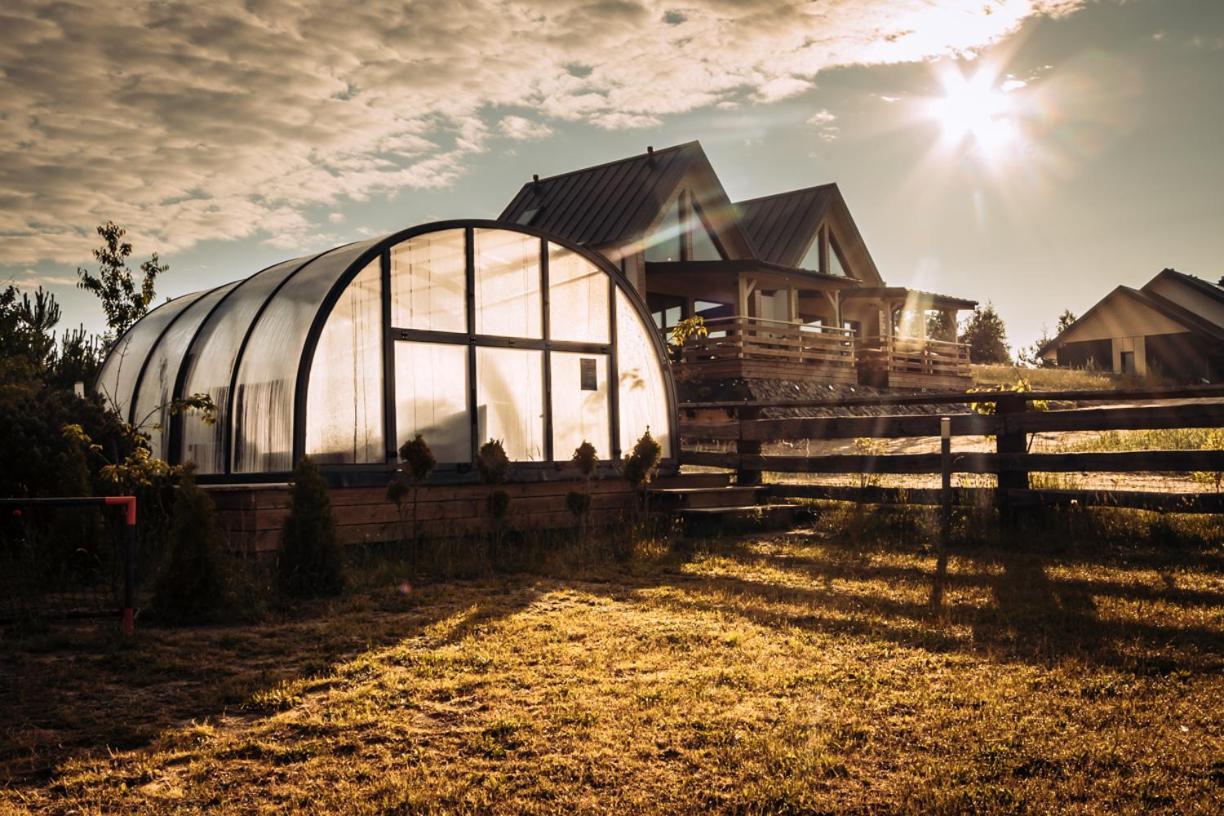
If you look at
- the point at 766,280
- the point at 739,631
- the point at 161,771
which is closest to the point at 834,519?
the point at 739,631

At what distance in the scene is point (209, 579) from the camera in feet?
24.1

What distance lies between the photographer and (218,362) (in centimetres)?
1265

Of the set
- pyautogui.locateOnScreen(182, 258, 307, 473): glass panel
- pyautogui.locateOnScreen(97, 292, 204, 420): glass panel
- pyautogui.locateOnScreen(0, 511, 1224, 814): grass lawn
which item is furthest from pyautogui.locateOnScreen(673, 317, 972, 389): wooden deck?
pyautogui.locateOnScreen(0, 511, 1224, 814): grass lawn

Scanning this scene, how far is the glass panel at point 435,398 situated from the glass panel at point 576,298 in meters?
1.74

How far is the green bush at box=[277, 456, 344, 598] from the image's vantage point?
8.20 m

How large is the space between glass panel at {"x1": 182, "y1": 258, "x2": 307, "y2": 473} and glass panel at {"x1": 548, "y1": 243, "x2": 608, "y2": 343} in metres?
3.33

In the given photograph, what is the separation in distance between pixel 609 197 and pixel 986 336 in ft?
167

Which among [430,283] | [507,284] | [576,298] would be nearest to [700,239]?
[576,298]

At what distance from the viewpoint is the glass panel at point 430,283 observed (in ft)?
39.3

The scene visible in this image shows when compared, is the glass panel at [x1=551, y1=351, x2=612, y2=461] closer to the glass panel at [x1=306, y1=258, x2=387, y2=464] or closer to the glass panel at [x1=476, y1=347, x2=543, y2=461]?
the glass panel at [x1=476, y1=347, x2=543, y2=461]

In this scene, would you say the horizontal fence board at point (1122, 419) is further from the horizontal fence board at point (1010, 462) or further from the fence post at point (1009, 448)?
the horizontal fence board at point (1010, 462)

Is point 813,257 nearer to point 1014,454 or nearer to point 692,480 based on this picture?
point 692,480

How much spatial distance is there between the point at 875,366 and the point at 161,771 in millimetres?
31244

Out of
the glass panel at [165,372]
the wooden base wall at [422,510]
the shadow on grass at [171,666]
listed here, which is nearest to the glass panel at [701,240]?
the glass panel at [165,372]
